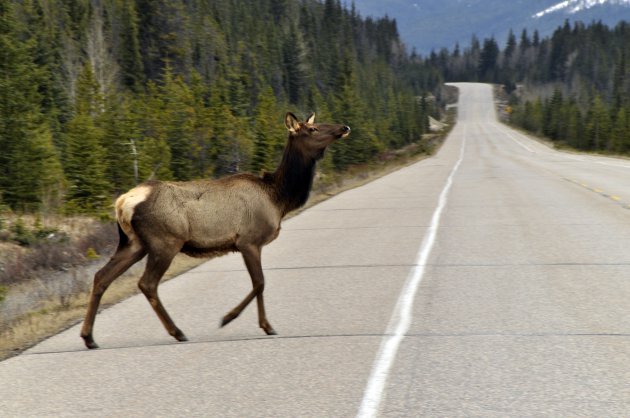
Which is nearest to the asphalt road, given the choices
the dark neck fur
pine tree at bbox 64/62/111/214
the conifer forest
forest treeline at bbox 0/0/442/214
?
the dark neck fur

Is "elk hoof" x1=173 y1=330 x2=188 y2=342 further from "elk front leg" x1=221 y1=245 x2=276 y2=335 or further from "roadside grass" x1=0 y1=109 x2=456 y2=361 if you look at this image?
"roadside grass" x1=0 y1=109 x2=456 y2=361

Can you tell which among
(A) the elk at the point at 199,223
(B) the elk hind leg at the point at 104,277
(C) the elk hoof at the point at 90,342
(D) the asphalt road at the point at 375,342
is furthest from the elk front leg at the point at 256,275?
(C) the elk hoof at the point at 90,342

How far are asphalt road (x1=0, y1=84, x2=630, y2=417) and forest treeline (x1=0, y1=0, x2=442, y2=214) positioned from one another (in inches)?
239

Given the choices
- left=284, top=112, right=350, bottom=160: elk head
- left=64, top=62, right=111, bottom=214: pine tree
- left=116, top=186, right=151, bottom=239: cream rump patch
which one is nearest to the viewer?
left=116, top=186, right=151, bottom=239: cream rump patch

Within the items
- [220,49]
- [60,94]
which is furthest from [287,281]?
[220,49]

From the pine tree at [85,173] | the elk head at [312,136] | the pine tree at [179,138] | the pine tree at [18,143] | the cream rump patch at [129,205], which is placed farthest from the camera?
the pine tree at [179,138]

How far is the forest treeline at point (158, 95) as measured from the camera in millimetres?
21359

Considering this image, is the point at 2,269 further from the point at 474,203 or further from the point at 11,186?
the point at 474,203

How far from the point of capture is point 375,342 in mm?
6285

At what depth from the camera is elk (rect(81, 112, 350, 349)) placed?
248 inches

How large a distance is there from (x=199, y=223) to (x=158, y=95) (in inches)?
1524

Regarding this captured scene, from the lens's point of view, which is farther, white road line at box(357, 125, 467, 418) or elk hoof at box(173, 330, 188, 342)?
elk hoof at box(173, 330, 188, 342)

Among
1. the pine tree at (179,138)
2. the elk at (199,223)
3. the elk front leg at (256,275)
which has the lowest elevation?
the pine tree at (179,138)

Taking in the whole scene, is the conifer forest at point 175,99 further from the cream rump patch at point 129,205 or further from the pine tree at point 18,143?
the cream rump patch at point 129,205
